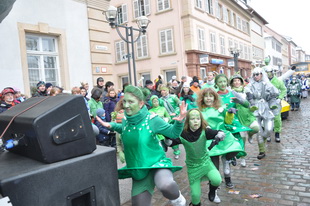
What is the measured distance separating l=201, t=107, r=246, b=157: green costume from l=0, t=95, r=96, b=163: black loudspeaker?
2213 mm

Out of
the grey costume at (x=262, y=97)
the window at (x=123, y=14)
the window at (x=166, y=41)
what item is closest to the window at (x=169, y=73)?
the window at (x=166, y=41)

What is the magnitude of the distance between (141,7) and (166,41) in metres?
3.80

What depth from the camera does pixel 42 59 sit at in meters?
7.93

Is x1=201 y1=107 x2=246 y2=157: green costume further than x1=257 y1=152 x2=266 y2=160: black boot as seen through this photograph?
No

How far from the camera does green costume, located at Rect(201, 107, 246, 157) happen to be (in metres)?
3.71

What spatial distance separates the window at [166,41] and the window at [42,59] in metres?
13.0

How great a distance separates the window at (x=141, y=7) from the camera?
21203mm

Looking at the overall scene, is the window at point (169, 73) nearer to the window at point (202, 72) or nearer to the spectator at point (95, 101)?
the window at point (202, 72)

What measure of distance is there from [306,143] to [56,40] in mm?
7509

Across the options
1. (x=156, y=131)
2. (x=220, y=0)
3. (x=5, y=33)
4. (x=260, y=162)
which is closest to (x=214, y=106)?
(x=156, y=131)

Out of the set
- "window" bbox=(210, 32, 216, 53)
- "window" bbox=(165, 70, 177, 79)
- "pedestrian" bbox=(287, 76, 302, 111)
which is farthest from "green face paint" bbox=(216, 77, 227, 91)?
"window" bbox=(210, 32, 216, 53)

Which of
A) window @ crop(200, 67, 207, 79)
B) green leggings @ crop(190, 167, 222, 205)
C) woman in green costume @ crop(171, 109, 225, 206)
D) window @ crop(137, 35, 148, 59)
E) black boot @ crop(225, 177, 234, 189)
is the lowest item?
black boot @ crop(225, 177, 234, 189)

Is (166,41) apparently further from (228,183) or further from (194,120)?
(194,120)

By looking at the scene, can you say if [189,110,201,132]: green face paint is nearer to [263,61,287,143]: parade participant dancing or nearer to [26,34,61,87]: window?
[263,61,287,143]: parade participant dancing
